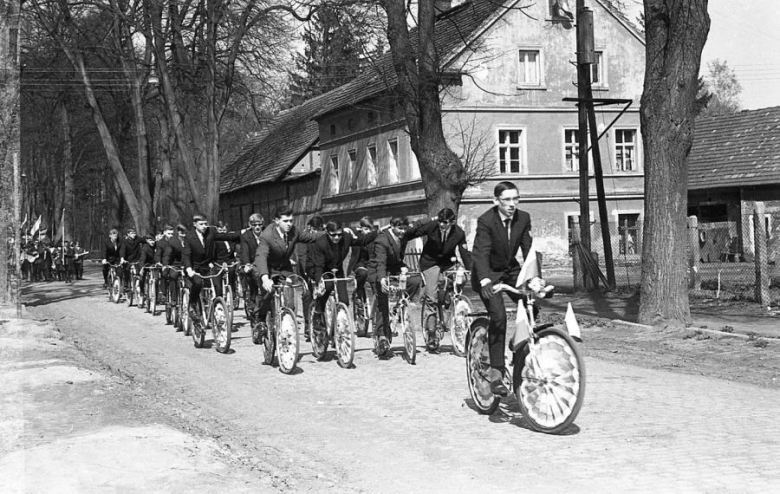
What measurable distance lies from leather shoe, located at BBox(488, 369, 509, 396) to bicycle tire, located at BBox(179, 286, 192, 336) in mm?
9258

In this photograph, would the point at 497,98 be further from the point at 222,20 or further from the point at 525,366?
the point at 525,366

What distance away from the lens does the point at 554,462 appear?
7055 mm

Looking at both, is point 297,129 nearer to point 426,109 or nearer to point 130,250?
point 130,250

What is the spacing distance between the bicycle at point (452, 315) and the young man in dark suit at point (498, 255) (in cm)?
460

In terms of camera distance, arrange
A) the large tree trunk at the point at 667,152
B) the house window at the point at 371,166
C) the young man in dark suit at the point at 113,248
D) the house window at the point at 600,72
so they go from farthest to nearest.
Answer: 1. the house window at the point at 371,166
2. the house window at the point at 600,72
3. the young man in dark suit at the point at 113,248
4. the large tree trunk at the point at 667,152

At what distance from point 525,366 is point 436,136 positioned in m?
13.2

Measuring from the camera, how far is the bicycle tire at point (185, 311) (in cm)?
1722

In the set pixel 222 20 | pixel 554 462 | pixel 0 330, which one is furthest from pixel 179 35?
pixel 554 462

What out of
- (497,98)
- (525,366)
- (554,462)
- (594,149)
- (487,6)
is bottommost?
(554,462)

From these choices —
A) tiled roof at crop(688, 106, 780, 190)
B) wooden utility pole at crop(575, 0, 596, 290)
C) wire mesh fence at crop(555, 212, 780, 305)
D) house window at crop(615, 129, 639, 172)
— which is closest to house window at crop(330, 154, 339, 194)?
house window at crop(615, 129, 639, 172)

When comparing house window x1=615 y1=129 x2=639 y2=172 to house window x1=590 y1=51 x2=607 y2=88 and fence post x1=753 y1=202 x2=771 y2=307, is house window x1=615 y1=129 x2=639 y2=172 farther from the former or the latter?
fence post x1=753 y1=202 x2=771 y2=307

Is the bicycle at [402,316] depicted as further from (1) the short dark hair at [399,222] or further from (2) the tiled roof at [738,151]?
(2) the tiled roof at [738,151]

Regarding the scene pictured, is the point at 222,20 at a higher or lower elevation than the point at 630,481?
higher

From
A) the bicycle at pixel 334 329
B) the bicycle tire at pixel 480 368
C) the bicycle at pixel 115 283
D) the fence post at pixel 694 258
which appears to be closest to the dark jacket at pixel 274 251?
the bicycle at pixel 334 329
